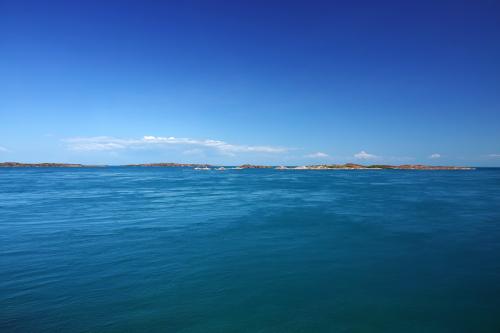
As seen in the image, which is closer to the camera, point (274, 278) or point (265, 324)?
point (265, 324)

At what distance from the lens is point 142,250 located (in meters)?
13.7

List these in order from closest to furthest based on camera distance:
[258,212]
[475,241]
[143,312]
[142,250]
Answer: [143,312] → [142,250] → [475,241] → [258,212]

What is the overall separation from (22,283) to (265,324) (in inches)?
365

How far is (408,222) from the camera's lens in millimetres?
20766

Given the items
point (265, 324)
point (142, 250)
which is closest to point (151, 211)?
point (142, 250)

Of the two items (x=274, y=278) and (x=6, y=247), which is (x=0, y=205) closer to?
(x=6, y=247)

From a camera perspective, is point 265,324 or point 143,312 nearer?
point 265,324

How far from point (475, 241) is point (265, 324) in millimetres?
15636

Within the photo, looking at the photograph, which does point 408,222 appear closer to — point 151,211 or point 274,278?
point 274,278

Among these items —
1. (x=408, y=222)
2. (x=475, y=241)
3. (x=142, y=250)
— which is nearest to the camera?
(x=142, y=250)

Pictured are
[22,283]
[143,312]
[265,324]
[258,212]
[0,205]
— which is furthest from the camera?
[0,205]

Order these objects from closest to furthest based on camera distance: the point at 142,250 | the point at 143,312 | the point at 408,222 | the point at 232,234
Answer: the point at 143,312 → the point at 142,250 → the point at 232,234 → the point at 408,222

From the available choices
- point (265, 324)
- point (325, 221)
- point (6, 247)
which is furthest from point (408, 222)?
point (6, 247)

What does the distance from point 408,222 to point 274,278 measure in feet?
51.1
